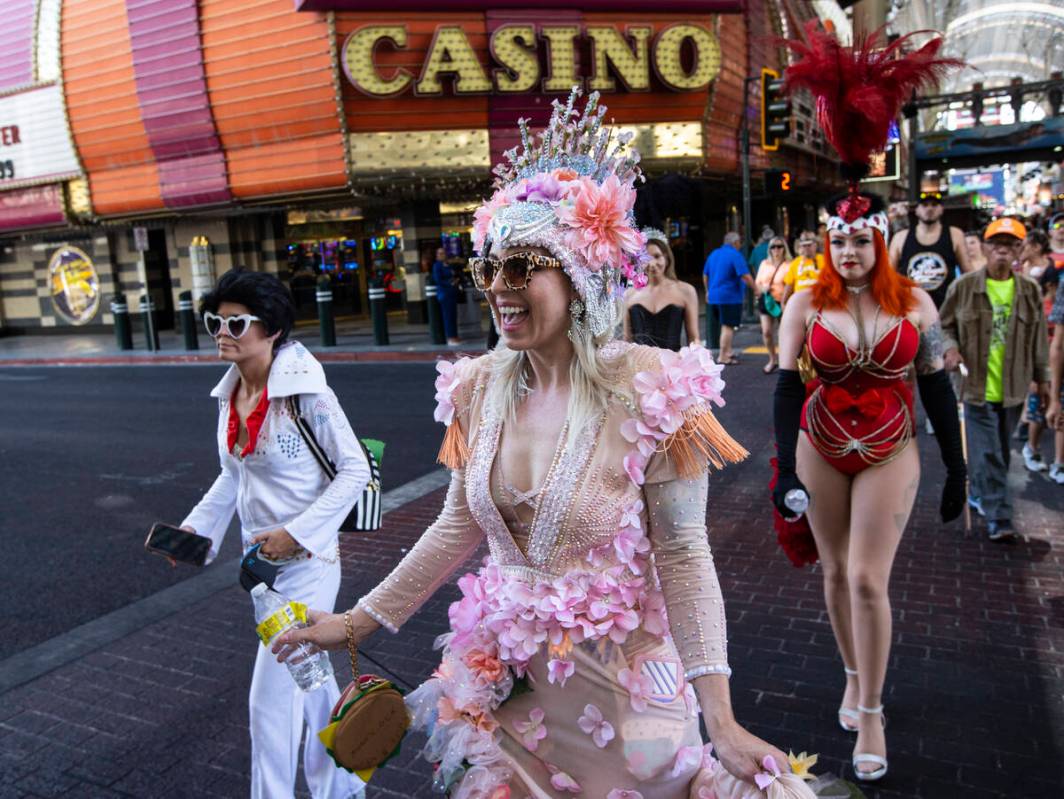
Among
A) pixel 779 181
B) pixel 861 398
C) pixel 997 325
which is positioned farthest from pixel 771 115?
pixel 861 398

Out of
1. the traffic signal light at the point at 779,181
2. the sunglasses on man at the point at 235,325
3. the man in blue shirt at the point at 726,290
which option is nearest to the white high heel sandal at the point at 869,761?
the sunglasses on man at the point at 235,325

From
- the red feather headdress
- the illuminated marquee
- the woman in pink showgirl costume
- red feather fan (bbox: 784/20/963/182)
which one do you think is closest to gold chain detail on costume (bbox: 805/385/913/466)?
the red feather headdress

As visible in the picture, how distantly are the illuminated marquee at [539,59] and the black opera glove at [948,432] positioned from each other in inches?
627

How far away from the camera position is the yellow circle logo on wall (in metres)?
25.5

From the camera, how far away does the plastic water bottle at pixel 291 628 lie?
7.64ft

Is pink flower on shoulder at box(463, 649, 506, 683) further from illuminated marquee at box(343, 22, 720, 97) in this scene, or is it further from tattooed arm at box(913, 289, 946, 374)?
illuminated marquee at box(343, 22, 720, 97)

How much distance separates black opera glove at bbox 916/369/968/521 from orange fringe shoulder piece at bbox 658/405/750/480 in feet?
6.23

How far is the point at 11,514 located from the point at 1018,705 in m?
7.68

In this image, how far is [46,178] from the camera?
888 inches

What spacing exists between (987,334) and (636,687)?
4957mm

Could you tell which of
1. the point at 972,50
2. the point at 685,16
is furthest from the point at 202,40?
the point at 972,50

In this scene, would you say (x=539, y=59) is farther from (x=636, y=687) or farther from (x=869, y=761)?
(x=636, y=687)

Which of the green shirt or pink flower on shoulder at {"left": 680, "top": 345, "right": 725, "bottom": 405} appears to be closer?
pink flower on shoulder at {"left": 680, "top": 345, "right": 725, "bottom": 405}

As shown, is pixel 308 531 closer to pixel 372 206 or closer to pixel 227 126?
pixel 227 126
